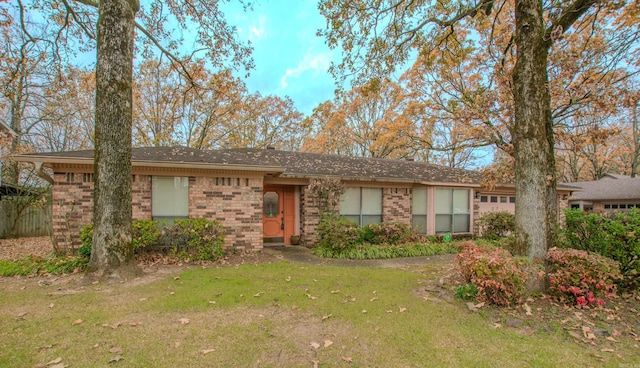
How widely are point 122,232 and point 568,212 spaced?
869cm

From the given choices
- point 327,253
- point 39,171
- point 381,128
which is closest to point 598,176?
point 381,128

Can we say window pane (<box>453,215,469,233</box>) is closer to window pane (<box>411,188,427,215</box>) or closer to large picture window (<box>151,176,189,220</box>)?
window pane (<box>411,188,427,215</box>)

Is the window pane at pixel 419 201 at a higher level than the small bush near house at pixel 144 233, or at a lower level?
higher

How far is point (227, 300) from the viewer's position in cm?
483

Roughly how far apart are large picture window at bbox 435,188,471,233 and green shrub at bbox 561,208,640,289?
637 centimetres

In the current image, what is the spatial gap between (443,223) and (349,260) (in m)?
5.57

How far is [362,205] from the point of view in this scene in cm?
1120

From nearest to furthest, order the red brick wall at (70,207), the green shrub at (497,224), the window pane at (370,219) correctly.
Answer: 1. the red brick wall at (70,207)
2. the window pane at (370,219)
3. the green shrub at (497,224)

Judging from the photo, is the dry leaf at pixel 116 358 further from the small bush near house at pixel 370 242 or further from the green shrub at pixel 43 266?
the small bush near house at pixel 370 242

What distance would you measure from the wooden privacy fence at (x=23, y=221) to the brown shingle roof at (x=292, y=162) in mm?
8444

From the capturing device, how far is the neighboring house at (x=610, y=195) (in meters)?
17.5

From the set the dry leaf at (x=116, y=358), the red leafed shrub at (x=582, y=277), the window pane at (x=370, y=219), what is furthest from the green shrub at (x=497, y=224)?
the dry leaf at (x=116, y=358)

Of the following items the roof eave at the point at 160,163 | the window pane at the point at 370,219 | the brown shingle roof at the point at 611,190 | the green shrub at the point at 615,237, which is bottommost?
the window pane at the point at 370,219

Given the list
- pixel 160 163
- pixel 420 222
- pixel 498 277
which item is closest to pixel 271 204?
pixel 160 163
